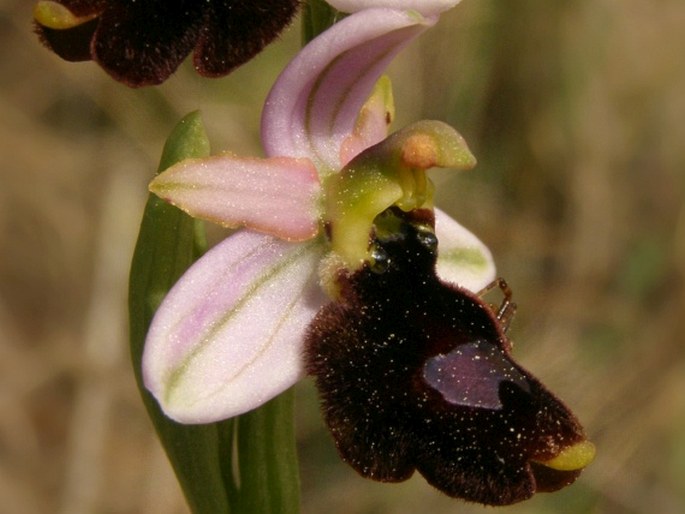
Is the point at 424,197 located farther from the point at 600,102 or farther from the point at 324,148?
the point at 600,102

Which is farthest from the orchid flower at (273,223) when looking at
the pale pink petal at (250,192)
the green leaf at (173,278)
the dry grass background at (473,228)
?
the dry grass background at (473,228)

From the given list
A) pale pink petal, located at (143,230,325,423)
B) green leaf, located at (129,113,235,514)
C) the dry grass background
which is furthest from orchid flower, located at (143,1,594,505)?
the dry grass background

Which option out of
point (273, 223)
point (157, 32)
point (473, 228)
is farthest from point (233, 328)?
point (473, 228)

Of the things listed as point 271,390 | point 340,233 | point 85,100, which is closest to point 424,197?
point 340,233

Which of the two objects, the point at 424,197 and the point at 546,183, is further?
the point at 546,183

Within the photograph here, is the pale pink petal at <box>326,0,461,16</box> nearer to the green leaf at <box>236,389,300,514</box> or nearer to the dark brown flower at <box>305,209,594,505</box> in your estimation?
the dark brown flower at <box>305,209,594,505</box>
